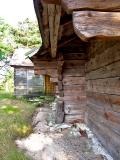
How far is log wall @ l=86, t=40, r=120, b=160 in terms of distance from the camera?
4046mm

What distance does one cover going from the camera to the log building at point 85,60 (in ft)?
7.61

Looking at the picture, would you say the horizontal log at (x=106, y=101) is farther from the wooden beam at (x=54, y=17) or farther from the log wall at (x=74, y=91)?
the wooden beam at (x=54, y=17)

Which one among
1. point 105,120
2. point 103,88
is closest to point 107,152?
point 105,120

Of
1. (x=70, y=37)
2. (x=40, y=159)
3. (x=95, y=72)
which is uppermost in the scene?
(x=70, y=37)

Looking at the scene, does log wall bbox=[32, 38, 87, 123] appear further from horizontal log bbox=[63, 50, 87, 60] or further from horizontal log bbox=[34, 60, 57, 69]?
horizontal log bbox=[34, 60, 57, 69]

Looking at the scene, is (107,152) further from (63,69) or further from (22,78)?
(22,78)

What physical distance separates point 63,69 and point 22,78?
10260 millimetres

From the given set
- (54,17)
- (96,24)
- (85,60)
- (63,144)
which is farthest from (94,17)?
(85,60)

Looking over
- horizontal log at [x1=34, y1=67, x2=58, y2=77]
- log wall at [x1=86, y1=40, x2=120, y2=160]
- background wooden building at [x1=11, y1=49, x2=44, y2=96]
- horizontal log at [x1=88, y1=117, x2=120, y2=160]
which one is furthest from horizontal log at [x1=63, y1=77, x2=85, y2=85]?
background wooden building at [x1=11, y1=49, x2=44, y2=96]

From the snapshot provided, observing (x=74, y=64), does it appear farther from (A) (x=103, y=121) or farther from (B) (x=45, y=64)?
(A) (x=103, y=121)

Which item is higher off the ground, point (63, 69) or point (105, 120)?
point (63, 69)

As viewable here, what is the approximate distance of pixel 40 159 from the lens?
15.2 feet

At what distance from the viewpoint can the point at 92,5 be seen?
2336mm

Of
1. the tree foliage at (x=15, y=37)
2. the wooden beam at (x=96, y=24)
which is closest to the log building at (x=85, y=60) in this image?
the wooden beam at (x=96, y=24)
